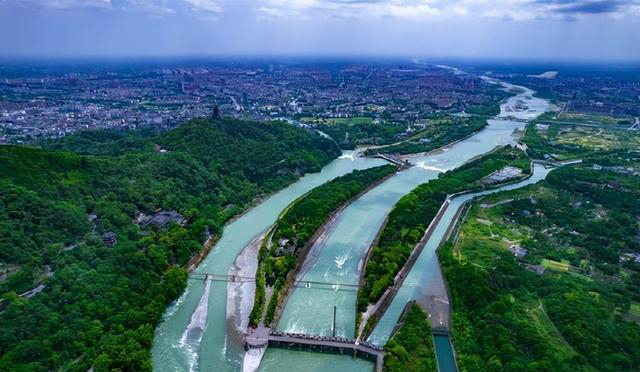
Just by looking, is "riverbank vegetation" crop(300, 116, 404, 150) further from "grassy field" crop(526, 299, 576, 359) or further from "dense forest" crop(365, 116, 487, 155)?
"grassy field" crop(526, 299, 576, 359)

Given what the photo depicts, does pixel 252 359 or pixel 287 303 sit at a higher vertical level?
pixel 287 303

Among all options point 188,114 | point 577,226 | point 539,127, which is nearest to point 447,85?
point 539,127

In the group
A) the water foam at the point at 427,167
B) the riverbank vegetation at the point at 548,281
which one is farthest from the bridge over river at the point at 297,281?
the water foam at the point at 427,167

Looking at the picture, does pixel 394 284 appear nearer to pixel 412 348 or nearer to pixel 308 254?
pixel 412 348

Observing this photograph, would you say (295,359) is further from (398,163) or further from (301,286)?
(398,163)

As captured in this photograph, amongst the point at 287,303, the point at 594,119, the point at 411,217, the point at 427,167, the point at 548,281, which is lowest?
the point at 287,303

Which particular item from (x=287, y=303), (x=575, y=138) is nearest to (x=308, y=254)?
(x=287, y=303)

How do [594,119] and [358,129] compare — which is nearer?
[358,129]
